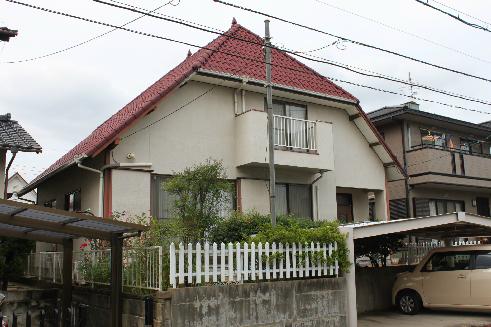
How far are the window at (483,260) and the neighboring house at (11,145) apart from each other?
1085cm

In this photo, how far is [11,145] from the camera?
12.3m

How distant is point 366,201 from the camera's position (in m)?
20.6

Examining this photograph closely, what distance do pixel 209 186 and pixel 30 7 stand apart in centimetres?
507

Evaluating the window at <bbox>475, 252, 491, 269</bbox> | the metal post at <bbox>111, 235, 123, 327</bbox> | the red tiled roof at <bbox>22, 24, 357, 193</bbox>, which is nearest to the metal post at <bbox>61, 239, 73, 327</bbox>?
the metal post at <bbox>111, 235, 123, 327</bbox>

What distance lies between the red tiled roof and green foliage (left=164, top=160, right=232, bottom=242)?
9.68 ft

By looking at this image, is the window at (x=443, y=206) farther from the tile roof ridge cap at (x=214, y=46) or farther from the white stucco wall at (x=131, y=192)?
the white stucco wall at (x=131, y=192)

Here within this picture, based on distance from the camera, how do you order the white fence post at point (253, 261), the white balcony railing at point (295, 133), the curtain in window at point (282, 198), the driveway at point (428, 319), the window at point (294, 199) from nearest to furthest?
the white fence post at point (253, 261) → the driveway at point (428, 319) → the white balcony railing at point (295, 133) → the curtain in window at point (282, 198) → the window at point (294, 199)

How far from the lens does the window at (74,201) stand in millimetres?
15886

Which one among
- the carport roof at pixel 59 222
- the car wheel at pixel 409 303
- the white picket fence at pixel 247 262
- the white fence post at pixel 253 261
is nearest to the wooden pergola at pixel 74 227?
the carport roof at pixel 59 222

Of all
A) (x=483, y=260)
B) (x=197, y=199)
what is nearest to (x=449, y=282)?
(x=483, y=260)

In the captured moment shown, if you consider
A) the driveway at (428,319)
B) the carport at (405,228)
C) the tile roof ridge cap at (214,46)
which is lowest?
the driveway at (428,319)

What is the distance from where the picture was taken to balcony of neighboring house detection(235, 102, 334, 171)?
51.1 feet

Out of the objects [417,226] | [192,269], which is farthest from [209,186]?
[417,226]

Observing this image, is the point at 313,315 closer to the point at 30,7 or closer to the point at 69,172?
the point at 30,7
